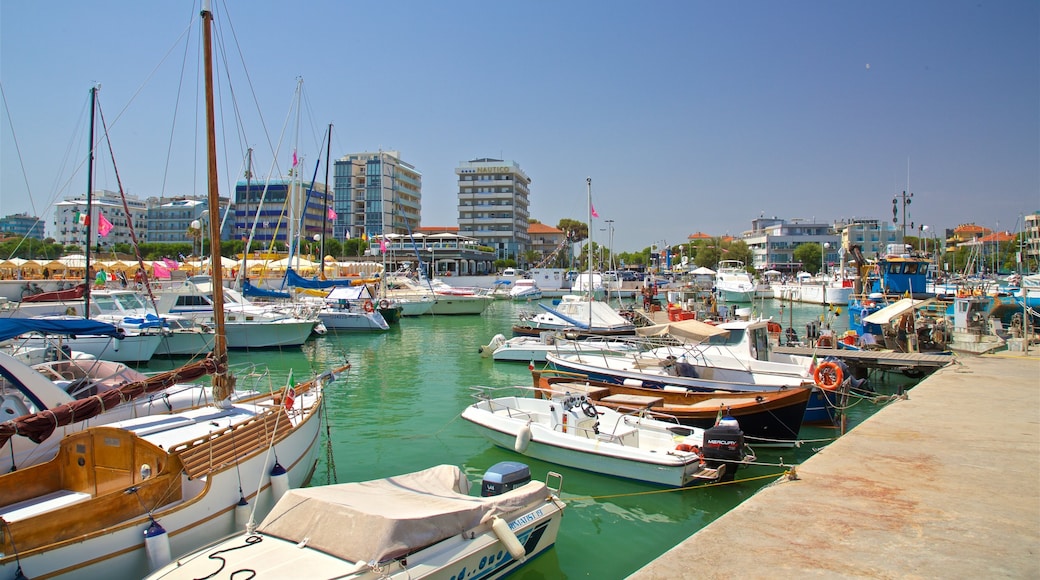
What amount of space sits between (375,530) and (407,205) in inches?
4957

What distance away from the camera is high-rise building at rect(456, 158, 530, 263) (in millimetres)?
128375

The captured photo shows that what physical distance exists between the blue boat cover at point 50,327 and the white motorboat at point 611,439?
10611 mm

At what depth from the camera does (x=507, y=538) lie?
813cm

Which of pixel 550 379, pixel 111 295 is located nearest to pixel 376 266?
pixel 111 295

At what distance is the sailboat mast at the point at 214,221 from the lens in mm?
12328

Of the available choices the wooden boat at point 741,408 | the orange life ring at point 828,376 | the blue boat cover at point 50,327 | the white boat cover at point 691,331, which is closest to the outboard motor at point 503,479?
the wooden boat at point 741,408

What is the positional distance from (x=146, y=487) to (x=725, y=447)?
9879 millimetres

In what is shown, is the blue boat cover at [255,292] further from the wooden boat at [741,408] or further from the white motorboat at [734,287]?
the white motorboat at [734,287]

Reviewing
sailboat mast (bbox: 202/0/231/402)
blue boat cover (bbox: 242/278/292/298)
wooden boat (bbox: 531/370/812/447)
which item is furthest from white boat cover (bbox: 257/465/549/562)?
blue boat cover (bbox: 242/278/292/298)

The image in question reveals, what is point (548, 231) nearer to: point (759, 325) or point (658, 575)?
point (759, 325)

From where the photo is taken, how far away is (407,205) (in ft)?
425

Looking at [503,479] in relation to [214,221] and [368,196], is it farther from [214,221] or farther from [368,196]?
[368,196]

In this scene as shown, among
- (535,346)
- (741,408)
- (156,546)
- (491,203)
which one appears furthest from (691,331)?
(491,203)

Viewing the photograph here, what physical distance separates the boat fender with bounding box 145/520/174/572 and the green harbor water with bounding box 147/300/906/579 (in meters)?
4.66
